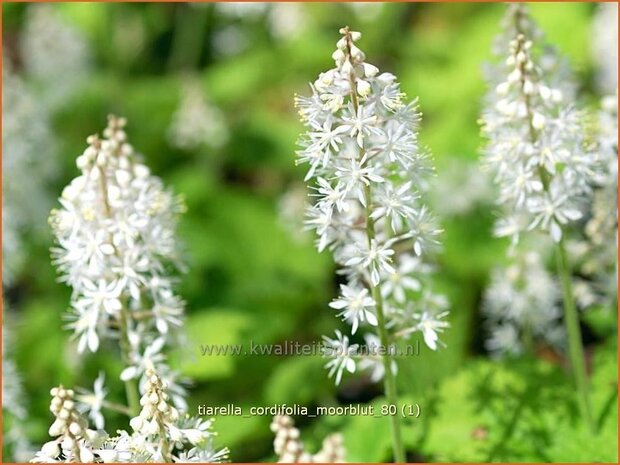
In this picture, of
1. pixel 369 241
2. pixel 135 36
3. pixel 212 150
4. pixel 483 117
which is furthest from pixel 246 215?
pixel 369 241

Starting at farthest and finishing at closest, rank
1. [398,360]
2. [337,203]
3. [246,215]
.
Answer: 1. [246,215]
2. [398,360]
3. [337,203]

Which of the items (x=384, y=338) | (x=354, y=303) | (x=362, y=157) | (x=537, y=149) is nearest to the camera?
(x=362, y=157)

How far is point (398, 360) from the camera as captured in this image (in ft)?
15.4

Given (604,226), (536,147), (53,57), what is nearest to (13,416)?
(536,147)

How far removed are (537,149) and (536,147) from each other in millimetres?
14

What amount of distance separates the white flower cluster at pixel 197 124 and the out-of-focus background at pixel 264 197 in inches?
1.0

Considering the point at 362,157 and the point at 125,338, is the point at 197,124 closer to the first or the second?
the point at 125,338

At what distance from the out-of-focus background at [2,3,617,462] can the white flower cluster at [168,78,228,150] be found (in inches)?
1.0

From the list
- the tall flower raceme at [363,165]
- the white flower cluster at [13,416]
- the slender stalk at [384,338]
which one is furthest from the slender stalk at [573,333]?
the white flower cluster at [13,416]

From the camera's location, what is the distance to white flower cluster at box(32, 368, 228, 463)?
2.92 metres

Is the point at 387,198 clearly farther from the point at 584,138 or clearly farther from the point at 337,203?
the point at 584,138

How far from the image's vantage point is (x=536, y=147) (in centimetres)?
381

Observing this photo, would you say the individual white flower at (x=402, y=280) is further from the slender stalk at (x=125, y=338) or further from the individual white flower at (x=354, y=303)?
the slender stalk at (x=125, y=338)

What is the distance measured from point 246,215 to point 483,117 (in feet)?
13.4
